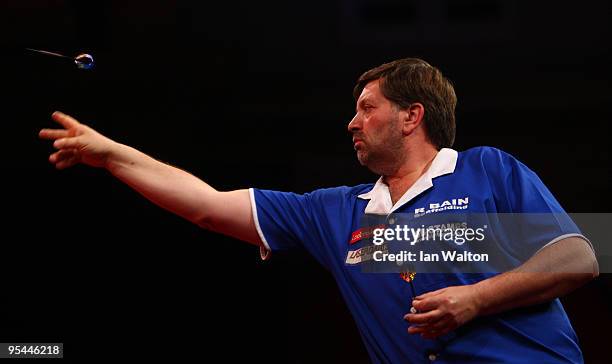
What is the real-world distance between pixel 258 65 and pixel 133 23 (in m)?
0.63

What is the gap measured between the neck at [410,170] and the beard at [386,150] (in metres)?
0.02

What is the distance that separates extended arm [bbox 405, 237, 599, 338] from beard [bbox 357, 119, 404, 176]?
Answer: 55cm

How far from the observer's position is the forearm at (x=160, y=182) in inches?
70.5

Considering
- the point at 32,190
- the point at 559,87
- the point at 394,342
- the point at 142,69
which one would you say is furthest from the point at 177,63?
the point at 394,342

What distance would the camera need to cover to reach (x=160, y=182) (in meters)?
1.82

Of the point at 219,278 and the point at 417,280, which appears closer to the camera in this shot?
the point at 417,280

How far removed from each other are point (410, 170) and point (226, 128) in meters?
1.42

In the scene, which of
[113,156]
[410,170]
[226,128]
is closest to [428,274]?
[410,170]

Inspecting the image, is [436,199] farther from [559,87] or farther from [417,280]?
[559,87]

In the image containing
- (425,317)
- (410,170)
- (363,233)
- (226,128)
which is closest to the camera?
(425,317)

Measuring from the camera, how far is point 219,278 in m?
3.31

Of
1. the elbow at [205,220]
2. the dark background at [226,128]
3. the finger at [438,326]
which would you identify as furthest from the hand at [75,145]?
the dark background at [226,128]

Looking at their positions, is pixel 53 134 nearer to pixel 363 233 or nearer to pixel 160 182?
pixel 160 182

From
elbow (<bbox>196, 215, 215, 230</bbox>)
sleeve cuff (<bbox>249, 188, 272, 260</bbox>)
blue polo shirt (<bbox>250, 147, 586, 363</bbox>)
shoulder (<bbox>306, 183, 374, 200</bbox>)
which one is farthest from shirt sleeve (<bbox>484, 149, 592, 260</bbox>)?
elbow (<bbox>196, 215, 215, 230</bbox>)
